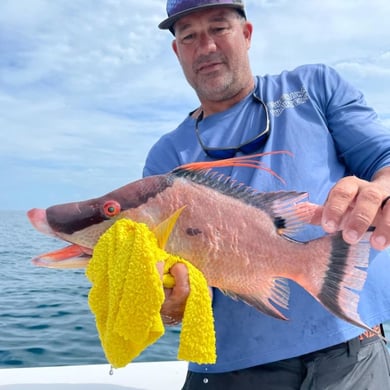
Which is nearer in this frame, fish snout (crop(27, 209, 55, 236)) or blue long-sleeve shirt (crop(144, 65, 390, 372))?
fish snout (crop(27, 209, 55, 236))

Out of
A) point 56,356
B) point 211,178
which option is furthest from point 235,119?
point 56,356

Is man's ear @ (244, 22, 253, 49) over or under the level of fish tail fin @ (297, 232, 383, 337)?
over

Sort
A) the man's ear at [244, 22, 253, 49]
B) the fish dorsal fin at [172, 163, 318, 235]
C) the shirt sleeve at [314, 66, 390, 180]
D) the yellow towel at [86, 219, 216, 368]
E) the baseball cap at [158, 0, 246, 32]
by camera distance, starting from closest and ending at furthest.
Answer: the yellow towel at [86, 219, 216, 368] → the fish dorsal fin at [172, 163, 318, 235] → the shirt sleeve at [314, 66, 390, 180] → the baseball cap at [158, 0, 246, 32] → the man's ear at [244, 22, 253, 49]

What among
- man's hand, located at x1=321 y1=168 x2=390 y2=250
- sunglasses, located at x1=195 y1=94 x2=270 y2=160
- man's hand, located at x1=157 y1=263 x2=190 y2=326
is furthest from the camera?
sunglasses, located at x1=195 y1=94 x2=270 y2=160

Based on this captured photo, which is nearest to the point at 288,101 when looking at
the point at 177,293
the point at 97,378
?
the point at 177,293

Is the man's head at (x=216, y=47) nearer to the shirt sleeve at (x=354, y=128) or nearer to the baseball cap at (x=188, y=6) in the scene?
the baseball cap at (x=188, y=6)

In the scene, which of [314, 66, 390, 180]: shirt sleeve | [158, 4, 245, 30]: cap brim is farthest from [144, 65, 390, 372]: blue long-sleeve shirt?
[158, 4, 245, 30]: cap brim

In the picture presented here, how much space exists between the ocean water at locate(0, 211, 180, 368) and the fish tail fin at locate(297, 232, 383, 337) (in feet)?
13.1

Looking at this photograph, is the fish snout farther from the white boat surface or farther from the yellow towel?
the white boat surface

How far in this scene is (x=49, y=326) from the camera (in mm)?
6492

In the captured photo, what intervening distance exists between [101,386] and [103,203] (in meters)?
2.34

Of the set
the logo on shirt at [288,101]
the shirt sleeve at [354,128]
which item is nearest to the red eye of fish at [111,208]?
the logo on shirt at [288,101]

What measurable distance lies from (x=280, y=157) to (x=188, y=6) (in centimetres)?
90

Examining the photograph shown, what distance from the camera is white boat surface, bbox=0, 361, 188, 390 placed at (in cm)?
367
